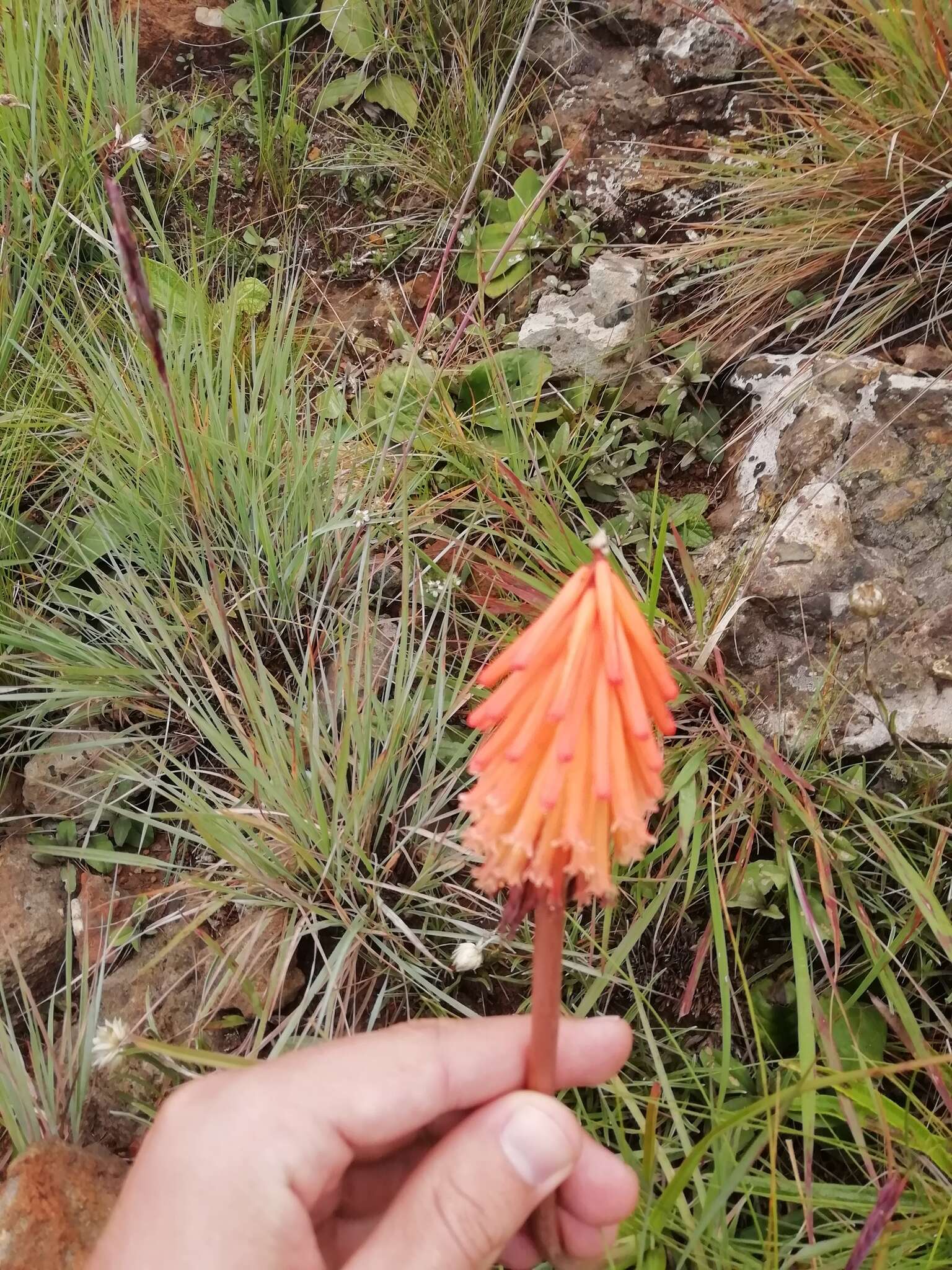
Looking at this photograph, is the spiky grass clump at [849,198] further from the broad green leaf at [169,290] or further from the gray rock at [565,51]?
the broad green leaf at [169,290]

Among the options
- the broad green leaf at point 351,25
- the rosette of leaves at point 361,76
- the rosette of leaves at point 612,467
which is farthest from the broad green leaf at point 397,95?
the rosette of leaves at point 612,467

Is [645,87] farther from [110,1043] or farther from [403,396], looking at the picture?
[110,1043]

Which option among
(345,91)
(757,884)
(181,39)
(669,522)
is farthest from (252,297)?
(757,884)

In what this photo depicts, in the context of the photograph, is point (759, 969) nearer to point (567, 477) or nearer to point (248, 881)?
point (248, 881)

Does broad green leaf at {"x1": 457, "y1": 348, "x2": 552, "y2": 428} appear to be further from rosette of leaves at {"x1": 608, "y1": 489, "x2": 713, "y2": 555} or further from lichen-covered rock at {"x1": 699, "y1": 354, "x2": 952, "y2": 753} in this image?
A: lichen-covered rock at {"x1": 699, "y1": 354, "x2": 952, "y2": 753}

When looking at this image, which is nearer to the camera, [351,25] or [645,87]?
[645,87]
